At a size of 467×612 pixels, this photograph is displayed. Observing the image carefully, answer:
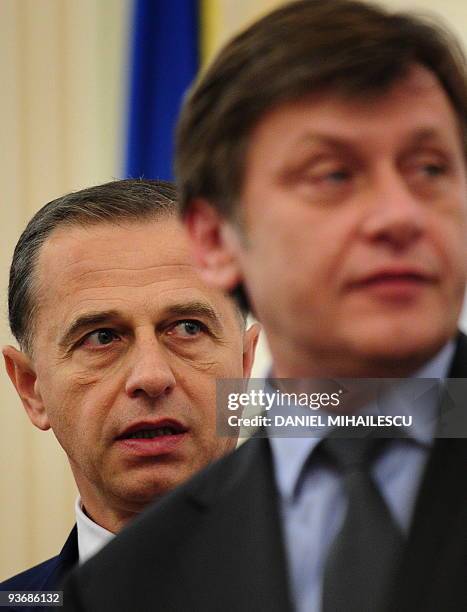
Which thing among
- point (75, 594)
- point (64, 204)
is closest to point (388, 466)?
point (75, 594)

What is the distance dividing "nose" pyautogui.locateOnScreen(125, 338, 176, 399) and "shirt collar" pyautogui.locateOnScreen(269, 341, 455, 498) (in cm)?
17

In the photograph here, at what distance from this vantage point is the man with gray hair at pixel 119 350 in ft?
2.59

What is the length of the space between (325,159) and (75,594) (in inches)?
12.6

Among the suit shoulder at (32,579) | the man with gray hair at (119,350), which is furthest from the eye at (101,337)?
the suit shoulder at (32,579)

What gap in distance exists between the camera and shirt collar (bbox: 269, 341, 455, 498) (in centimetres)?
57

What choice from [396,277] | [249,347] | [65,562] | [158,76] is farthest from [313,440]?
[158,76]

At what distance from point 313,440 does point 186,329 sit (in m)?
0.26

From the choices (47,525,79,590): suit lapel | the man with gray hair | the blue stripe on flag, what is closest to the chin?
the man with gray hair

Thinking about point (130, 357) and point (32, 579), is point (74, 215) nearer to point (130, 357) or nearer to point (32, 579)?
point (130, 357)

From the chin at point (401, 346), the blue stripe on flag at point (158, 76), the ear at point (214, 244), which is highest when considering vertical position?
the blue stripe on flag at point (158, 76)

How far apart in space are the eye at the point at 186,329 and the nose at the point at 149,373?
0.03 m

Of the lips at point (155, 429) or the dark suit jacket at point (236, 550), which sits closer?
the dark suit jacket at point (236, 550)

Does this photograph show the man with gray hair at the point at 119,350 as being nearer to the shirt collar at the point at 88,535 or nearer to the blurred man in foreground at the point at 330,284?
the shirt collar at the point at 88,535

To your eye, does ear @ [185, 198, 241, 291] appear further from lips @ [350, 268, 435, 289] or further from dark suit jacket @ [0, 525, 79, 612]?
dark suit jacket @ [0, 525, 79, 612]
